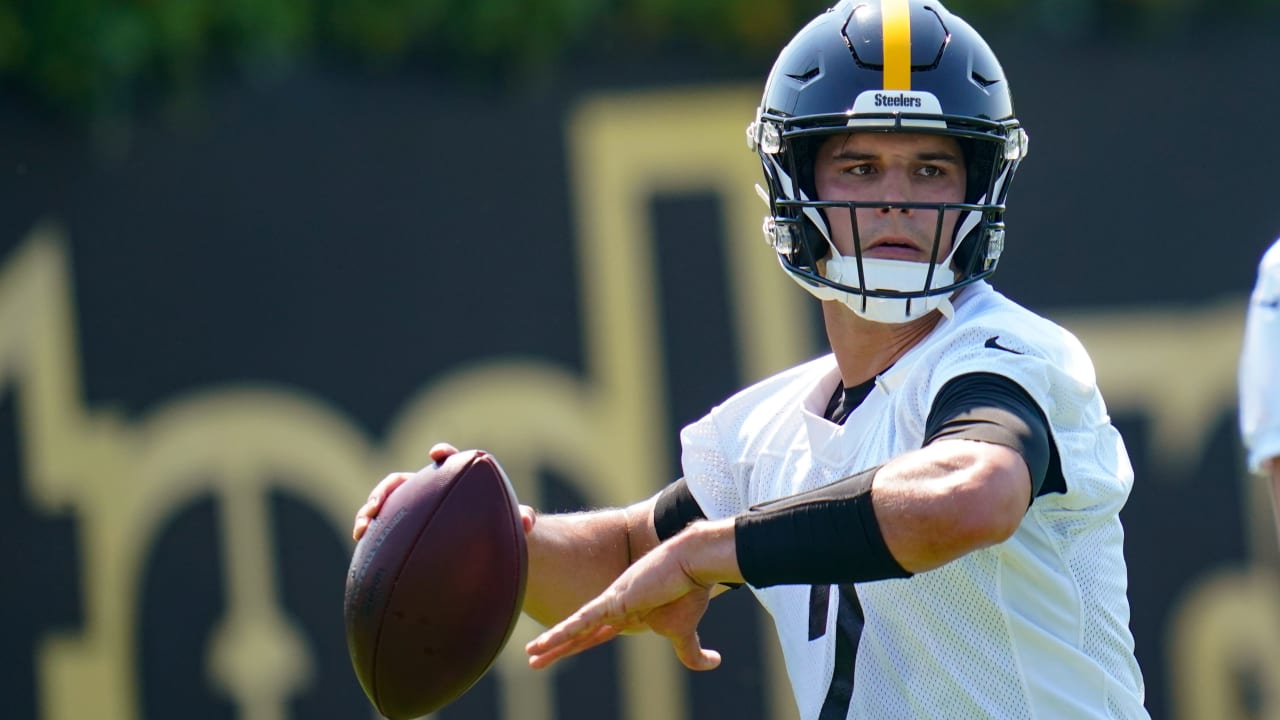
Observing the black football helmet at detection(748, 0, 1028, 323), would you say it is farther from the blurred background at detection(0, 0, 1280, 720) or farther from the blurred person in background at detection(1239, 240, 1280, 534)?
the blurred background at detection(0, 0, 1280, 720)

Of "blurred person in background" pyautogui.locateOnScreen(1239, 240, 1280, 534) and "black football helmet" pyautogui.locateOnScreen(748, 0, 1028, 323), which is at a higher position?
"black football helmet" pyautogui.locateOnScreen(748, 0, 1028, 323)

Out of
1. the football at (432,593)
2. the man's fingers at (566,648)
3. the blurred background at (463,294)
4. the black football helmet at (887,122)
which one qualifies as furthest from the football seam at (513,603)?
the blurred background at (463,294)

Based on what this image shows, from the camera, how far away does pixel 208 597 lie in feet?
17.8

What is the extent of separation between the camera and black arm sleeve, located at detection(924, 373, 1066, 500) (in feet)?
7.36

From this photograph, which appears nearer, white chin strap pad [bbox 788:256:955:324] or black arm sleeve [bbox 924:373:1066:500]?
black arm sleeve [bbox 924:373:1066:500]

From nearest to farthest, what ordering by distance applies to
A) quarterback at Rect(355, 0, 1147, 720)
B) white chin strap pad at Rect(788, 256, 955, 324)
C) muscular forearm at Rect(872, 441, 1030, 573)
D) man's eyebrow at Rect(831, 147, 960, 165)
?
muscular forearm at Rect(872, 441, 1030, 573)
quarterback at Rect(355, 0, 1147, 720)
white chin strap pad at Rect(788, 256, 955, 324)
man's eyebrow at Rect(831, 147, 960, 165)

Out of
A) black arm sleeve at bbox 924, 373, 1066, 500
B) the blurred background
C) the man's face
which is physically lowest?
the blurred background

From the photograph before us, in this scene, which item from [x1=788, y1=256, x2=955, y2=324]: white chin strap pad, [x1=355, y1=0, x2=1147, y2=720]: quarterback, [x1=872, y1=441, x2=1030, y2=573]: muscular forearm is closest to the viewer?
[x1=872, y1=441, x2=1030, y2=573]: muscular forearm

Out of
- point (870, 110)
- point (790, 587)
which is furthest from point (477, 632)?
point (870, 110)

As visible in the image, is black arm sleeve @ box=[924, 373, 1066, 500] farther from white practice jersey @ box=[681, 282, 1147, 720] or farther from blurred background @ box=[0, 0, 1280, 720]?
blurred background @ box=[0, 0, 1280, 720]

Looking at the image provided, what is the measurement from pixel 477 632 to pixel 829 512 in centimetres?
74

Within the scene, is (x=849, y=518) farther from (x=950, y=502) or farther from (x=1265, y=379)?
(x=1265, y=379)

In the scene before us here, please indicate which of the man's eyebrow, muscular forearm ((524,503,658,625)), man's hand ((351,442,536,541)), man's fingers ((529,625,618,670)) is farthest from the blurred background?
man's fingers ((529,625,618,670))

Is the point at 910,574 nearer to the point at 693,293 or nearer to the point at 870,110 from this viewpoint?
the point at 870,110
